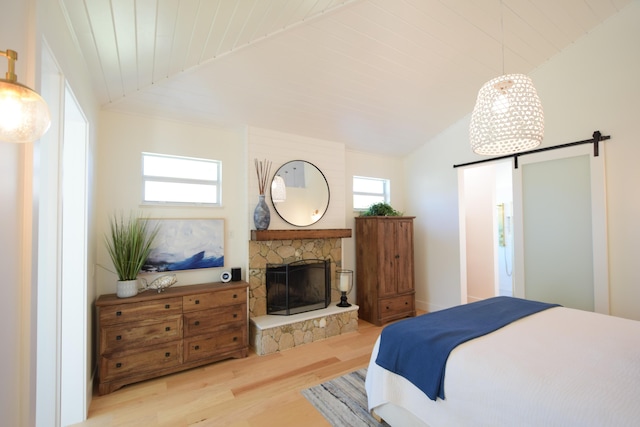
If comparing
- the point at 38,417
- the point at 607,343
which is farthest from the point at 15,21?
the point at 607,343

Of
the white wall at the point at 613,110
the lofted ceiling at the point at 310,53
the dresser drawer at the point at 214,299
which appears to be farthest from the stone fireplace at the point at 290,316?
the white wall at the point at 613,110

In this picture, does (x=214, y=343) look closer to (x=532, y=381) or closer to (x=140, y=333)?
(x=140, y=333)

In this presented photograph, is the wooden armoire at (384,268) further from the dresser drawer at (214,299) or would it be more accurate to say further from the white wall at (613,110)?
the white wall at (613,110)

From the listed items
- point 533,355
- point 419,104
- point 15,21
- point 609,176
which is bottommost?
point 533,355

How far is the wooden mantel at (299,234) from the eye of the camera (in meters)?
3.34

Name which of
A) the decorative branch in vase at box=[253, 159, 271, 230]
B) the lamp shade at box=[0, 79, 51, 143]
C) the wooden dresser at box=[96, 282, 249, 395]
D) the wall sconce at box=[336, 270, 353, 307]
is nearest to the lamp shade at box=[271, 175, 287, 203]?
the decorative branch in vase at box=[253, 159, 271, 230]

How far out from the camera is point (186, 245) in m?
3.15

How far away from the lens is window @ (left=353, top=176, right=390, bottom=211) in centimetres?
465

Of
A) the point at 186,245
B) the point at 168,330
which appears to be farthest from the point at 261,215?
the point at 168,330

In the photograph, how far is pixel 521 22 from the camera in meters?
2.74

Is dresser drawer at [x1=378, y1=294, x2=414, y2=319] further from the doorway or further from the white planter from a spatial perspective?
the white planter

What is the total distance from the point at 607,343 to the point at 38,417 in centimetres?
340

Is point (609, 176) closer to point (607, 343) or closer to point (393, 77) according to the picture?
point (607, 343)

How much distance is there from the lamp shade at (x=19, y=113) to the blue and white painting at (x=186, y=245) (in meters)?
2.44
